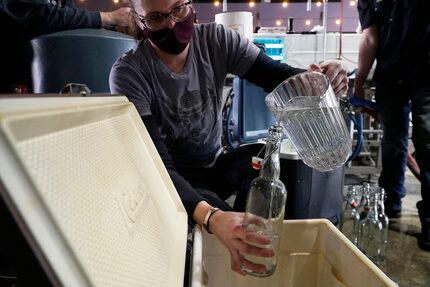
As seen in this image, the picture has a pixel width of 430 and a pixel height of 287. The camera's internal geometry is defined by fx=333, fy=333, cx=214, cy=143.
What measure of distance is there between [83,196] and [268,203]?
0.43 m

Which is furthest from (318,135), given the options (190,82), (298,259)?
(190,82)

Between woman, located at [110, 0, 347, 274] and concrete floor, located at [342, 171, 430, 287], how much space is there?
2.70 ft

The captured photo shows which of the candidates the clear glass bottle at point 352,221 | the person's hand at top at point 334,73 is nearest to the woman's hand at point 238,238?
the person's hand at top at point 334,73

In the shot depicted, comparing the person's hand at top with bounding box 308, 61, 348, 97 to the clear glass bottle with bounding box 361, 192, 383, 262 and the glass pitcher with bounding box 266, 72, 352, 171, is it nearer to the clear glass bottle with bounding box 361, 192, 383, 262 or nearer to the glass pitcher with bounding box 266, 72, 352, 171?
the glass pitcher with bounding box 266, 72, 352, 171

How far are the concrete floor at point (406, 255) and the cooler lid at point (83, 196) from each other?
47.3 inches

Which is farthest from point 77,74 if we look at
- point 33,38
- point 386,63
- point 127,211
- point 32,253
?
point 386,63

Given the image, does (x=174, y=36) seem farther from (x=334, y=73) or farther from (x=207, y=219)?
(x=207, y=219)

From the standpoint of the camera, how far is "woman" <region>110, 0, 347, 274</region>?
92 centimetres

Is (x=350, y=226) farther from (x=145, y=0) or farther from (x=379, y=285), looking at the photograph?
(x=145, y=0)

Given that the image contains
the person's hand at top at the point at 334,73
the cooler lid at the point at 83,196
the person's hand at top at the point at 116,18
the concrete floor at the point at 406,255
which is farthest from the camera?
the person's hand at top at the point at 116,18

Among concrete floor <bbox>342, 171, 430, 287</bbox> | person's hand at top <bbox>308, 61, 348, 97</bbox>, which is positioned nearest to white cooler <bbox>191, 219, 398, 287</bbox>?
person's hand at top <bbox>308, 61, 348, 97</bbox>

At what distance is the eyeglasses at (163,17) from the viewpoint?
2.97ft

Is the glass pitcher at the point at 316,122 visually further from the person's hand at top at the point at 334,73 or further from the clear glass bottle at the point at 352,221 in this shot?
the clear glass bottle at the point at 352,221

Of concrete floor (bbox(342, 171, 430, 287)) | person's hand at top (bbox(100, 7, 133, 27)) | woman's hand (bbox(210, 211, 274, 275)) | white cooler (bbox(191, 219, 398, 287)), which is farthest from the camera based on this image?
person's hand at top (bbox(100, 7, 133, 27))
